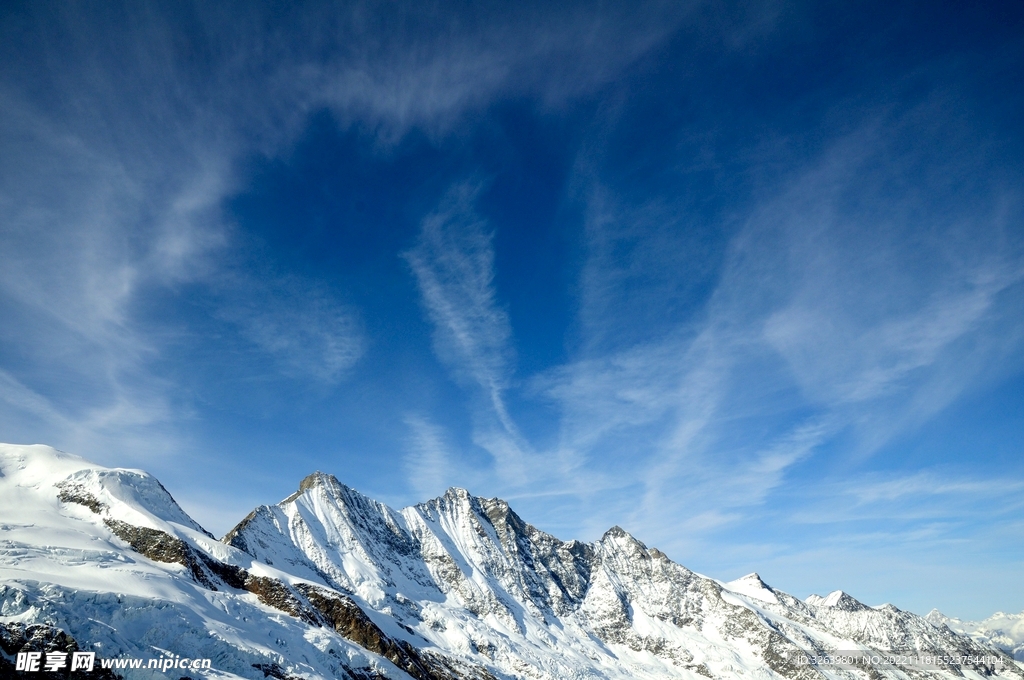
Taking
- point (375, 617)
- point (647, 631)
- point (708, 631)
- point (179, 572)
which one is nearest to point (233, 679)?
point (179, 572)

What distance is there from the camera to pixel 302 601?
3314 inches

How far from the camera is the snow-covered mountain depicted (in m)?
53.0

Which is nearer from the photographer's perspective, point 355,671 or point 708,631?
point 355,671

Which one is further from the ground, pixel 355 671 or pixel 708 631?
pixel 708 631

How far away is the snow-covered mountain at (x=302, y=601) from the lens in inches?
2085

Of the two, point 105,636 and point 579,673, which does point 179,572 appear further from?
point 579,673

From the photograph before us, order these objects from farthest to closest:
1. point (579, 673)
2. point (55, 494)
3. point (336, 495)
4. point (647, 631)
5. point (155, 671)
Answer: point (647, 631)
point (336, 495)
point (579, 673)
point (55, 494)
point (155, 671)

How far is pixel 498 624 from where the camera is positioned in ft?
531

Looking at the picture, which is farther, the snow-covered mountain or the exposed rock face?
the exposed rock face

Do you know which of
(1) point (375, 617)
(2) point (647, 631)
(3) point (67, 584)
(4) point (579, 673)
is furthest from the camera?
(2) point (647, 631)

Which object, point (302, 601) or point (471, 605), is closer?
point (302, 601)

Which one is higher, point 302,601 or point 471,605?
point 471,605

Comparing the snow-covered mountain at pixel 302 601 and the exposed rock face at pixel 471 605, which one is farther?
the exposed rock face at pixel 471 605

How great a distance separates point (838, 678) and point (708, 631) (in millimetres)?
41921
